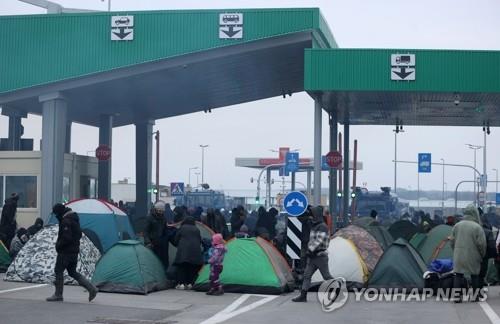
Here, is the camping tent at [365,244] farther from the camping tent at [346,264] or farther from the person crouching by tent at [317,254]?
the person crouching by tent at [317,254]

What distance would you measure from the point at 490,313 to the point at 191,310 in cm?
499

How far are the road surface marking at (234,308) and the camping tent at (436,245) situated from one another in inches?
201

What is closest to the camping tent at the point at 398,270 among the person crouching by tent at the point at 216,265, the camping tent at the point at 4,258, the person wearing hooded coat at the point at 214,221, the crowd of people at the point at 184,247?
the person crouching by tent at the point at 216,265

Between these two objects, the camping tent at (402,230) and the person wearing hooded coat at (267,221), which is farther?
the camping tent at (402,230)

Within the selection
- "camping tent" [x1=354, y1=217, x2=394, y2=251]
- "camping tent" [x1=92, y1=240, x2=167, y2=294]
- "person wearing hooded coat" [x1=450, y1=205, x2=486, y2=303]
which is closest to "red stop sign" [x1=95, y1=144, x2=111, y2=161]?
"camping tent" [x1=354, y1=217, x2=394, y2=251]

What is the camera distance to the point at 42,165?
29.9 m

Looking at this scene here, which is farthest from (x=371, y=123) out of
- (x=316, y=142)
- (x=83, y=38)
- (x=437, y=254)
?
(x=437, y=254)

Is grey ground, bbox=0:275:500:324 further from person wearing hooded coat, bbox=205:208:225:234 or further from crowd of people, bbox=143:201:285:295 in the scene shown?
person wearing hooded coat, bbox=205:208:225:234

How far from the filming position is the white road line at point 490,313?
13.2m

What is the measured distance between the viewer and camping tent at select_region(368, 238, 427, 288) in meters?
17.0

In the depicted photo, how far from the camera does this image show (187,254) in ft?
56.6

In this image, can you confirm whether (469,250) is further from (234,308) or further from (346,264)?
(234,308)

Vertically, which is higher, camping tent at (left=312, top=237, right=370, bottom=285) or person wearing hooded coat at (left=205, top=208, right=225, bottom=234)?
person wearing hooded coat at (left=205, top=208, right=225, bottom=234)

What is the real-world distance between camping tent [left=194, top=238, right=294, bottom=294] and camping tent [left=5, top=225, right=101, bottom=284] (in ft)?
8.17
